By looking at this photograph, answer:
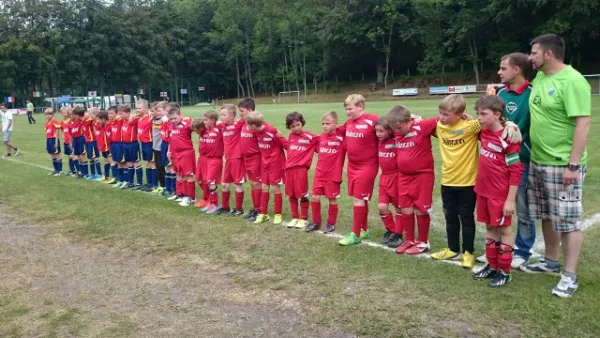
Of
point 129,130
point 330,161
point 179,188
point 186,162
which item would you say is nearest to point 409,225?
point 330,161

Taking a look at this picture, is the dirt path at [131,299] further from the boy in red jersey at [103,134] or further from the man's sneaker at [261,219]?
the boy in red jersey at [103,134]

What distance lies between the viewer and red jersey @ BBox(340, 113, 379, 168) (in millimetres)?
5871

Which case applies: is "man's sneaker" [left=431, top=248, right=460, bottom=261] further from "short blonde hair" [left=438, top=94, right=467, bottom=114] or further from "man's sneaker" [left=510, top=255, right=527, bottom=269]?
"short blonde hair" [left=438, top=94, right=467, bottom=114]

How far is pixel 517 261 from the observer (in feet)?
16.3

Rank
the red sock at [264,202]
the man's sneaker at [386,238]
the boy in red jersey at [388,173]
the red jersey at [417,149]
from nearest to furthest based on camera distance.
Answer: the red jersey at [417,149] < the boy in red jersey at [388,173] < the man's sneaker at [386,238] < the red sock at [264,202]

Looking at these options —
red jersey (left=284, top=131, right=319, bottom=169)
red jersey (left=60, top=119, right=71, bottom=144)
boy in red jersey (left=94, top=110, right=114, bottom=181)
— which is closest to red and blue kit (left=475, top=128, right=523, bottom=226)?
red jersey (left=284, top=131, right=319, bottom=169)

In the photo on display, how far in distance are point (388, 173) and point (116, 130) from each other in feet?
23.2

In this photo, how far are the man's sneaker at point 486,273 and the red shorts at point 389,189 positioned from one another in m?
1.37

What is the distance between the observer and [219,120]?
311 inches

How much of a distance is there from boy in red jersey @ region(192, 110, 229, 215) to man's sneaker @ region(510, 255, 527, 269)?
4469 millimetres

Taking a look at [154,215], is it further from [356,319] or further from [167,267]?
[356,319]

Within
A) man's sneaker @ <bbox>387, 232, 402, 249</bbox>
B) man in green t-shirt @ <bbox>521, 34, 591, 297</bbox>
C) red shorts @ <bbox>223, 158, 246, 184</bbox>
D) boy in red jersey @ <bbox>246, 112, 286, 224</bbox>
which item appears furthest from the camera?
red shorts @ <bbox>223, 158, 246, 184</bbox>

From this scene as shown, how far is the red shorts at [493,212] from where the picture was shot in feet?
14.4

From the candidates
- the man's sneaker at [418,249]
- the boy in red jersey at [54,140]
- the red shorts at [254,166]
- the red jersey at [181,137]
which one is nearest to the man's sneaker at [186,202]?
the red jersey at [181,137]
